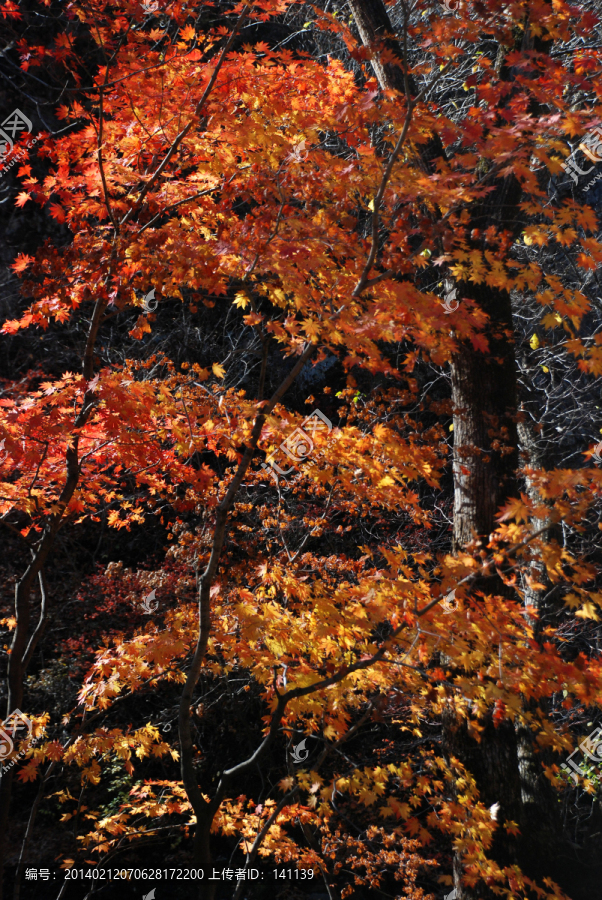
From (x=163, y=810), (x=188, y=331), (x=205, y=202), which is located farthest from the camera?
(x=188, y=331)

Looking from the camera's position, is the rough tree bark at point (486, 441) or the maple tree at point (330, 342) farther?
the rough tree bark at point (486, 441)

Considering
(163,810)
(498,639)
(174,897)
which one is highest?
(498,639)

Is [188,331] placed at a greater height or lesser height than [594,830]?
greater

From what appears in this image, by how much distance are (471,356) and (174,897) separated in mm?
7979

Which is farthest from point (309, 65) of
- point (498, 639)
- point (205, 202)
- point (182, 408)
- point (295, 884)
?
point (295, 884)

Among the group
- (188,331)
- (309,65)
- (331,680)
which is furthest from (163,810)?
(188,331)

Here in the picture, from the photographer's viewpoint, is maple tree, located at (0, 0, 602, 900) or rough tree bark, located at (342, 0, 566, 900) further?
rough tree bark, located at (342, 0, 566, 900)

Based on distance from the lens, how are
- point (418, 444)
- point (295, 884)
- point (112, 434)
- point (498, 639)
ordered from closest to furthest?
point (498, 639) → point (112, 434) → point (295, 884) → point (418, 444)

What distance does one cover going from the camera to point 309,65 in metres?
5.52

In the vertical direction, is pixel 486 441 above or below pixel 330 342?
below

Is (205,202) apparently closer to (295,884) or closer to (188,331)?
(188,331)

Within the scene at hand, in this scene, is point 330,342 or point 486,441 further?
point 486,441

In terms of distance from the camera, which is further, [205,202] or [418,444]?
[418,444]

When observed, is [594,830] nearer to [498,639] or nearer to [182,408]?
[498,639]
